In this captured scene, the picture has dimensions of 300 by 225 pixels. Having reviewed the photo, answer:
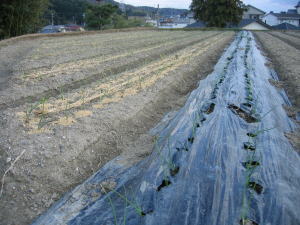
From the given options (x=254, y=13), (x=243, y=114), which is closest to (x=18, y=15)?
(x=243, y=114)

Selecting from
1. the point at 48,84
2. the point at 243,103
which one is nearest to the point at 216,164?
the point at 243,103

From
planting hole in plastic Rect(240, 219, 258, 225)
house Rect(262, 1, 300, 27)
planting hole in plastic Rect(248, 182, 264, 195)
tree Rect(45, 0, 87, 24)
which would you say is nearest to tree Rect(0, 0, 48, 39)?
planting hole in plastic Rect(248, 182, 264, 195)

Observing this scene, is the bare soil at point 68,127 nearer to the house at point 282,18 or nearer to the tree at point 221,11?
the tree at point 221,11

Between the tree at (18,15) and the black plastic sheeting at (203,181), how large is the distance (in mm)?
13841

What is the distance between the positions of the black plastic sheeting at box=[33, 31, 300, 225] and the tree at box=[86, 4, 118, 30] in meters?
31.9

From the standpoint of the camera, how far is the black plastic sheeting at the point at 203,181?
233 centimetres

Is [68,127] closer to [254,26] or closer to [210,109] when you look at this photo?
[210,109]

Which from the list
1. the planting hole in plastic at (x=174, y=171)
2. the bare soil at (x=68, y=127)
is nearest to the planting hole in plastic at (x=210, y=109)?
the bare soil at (x=68, y=127)

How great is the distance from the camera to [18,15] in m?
16.1

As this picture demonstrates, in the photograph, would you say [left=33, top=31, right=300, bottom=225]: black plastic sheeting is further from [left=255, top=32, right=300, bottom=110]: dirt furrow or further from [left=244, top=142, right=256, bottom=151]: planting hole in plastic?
[left=255, top=32, right=300, bottom=110]: dirt furrow

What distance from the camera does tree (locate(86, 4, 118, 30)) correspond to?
34.0 metres

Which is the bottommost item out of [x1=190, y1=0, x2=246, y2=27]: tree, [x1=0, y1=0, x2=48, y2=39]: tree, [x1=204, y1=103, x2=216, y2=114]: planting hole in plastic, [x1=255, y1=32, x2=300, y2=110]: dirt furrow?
[x1=204, y1=103, x2=216, y2=114]: planting hole in plastic

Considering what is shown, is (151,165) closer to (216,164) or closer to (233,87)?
(216,164)

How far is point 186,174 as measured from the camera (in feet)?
9.36
